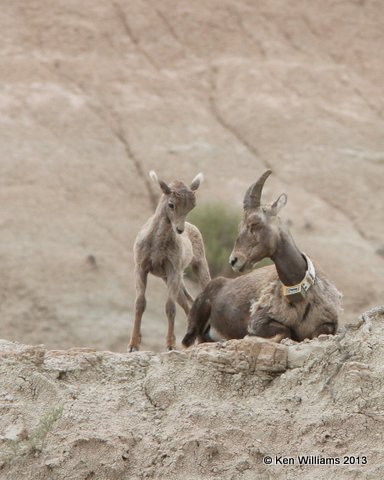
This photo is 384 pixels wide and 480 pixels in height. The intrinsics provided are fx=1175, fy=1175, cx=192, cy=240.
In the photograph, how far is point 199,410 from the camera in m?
8.76

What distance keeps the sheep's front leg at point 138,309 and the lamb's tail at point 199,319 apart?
1.85ft

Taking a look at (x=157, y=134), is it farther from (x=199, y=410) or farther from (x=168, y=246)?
(x=199, y=410)

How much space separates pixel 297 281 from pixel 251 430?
317 centimetres

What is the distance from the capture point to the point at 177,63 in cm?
3800

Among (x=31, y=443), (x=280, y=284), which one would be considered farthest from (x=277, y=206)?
(x=31, y=443)

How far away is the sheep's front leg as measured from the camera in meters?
12.6

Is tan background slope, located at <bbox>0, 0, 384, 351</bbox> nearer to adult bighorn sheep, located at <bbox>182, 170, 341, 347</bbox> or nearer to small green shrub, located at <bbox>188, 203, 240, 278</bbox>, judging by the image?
small green shrub, located at <bbox>188, 203, 240, 278</bbox>

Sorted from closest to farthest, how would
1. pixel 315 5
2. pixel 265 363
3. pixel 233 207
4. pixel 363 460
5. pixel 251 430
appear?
pixel 363 460 < pixel 251 430 < pixel 265 363 < pixel 233 207 < pixel 315 5

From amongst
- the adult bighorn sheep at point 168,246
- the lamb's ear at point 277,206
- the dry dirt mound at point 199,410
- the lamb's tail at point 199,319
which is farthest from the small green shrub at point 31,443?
the lamb's tail at point 199,319

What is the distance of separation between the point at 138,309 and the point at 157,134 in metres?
22.4

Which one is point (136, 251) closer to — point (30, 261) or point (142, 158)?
point (30, 261)

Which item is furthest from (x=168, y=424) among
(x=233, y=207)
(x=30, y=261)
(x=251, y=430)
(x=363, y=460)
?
(x=233, y=207)

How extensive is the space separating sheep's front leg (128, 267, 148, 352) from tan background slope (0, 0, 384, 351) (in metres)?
14.4

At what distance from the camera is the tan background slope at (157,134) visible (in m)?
30.1
